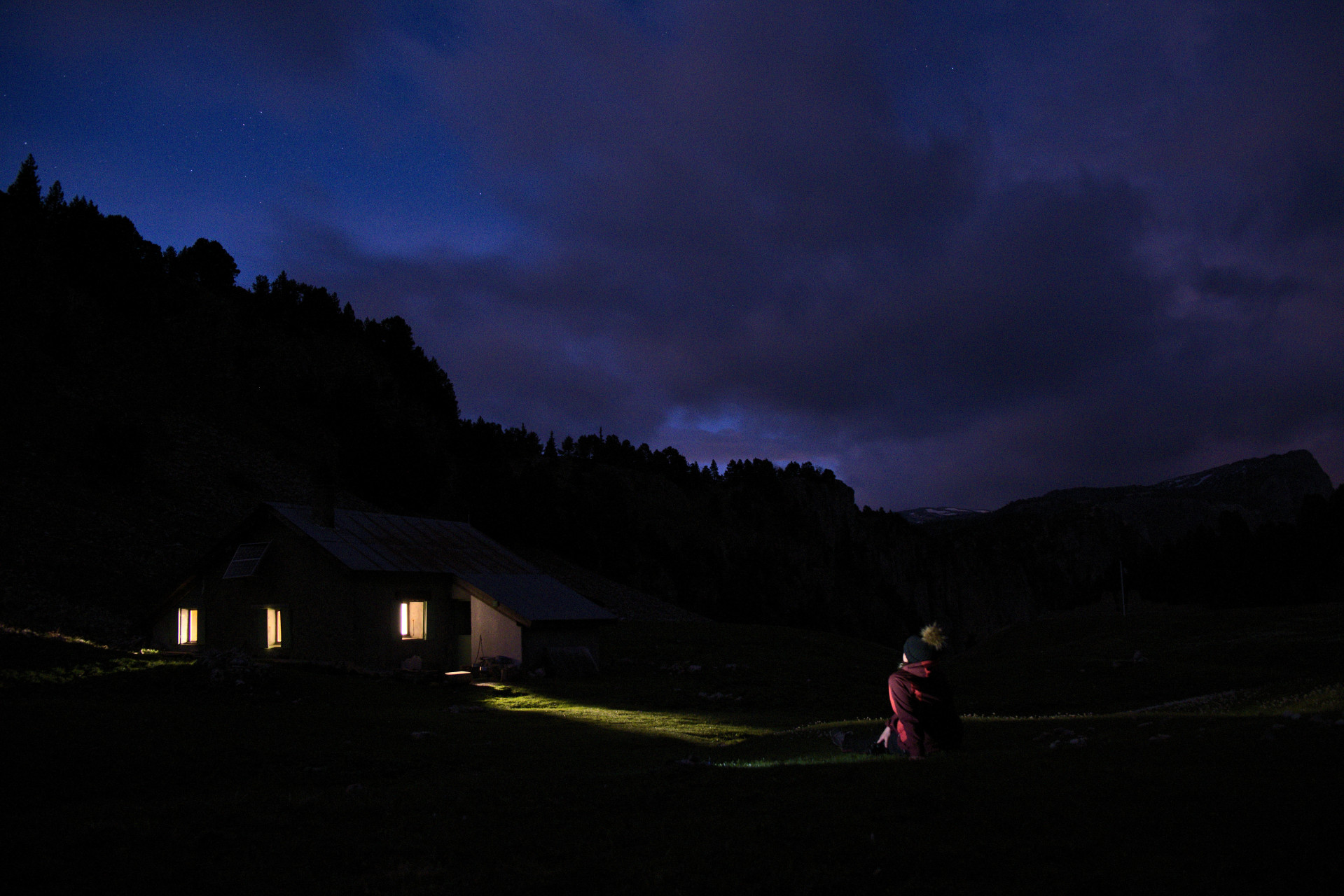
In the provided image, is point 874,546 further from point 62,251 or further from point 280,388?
point 62,251

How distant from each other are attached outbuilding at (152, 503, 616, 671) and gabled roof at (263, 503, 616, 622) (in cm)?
8

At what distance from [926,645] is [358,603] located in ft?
91.7

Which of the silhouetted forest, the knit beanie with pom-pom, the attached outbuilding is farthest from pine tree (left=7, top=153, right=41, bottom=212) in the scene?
the knit beanie with pom-pom

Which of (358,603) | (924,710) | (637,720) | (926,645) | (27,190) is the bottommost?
(637,720)

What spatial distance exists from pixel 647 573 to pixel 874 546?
3005 inches

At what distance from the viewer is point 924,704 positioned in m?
11.1

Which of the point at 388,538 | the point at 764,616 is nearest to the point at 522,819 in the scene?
the point at 388,538

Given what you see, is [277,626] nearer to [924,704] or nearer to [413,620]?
[413,620]

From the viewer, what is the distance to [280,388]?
10300 centimetres

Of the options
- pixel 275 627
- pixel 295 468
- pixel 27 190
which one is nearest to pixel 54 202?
pixel 27 190

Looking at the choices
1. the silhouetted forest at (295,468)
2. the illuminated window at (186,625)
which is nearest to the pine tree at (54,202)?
the silhouetted forest at (295,468)

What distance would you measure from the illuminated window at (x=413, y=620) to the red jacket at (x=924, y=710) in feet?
95.0

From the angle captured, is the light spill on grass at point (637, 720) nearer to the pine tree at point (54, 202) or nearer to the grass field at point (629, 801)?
the grass field at point (629, 801)

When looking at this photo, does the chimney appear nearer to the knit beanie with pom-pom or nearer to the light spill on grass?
the light spill on grass
